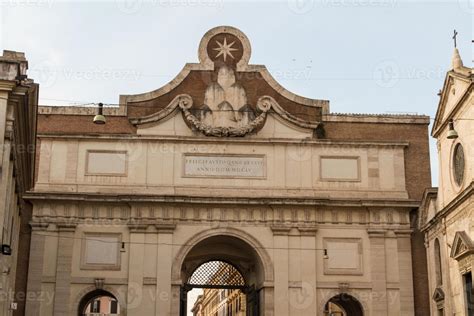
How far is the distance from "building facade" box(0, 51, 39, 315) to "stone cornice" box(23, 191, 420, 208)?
1.34 meters

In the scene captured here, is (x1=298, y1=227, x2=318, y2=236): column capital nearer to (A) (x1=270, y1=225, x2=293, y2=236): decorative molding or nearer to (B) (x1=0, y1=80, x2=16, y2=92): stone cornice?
(A) (x1=270, y1=225, x2=293, y2=236): decorative molding

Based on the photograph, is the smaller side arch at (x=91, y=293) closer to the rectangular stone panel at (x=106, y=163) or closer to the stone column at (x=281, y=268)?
the rectangular stone panel at (x=106, y=163)

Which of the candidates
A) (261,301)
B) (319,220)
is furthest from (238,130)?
(261,301)

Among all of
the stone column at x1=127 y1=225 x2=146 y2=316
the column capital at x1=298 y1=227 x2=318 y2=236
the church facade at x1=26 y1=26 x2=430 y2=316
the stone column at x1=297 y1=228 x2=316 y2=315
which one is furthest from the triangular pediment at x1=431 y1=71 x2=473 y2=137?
the stone column at x1=127 y1=225 x2=146 y2=316

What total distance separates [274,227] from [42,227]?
8735 mm

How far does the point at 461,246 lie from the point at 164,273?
11079 millimetres

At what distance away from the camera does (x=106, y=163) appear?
30.4m

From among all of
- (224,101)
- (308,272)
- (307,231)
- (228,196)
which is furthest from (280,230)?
(224,101)

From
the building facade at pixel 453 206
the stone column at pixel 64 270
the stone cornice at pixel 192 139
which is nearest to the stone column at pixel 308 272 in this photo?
the stone cornice at pixel 192 139

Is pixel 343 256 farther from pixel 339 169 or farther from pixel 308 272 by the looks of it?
pixel 339 169

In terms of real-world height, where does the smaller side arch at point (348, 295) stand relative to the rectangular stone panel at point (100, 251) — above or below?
below

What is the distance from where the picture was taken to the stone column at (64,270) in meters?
28.7

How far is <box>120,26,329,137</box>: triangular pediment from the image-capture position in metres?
30.7

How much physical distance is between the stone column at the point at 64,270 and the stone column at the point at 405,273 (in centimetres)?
1237
